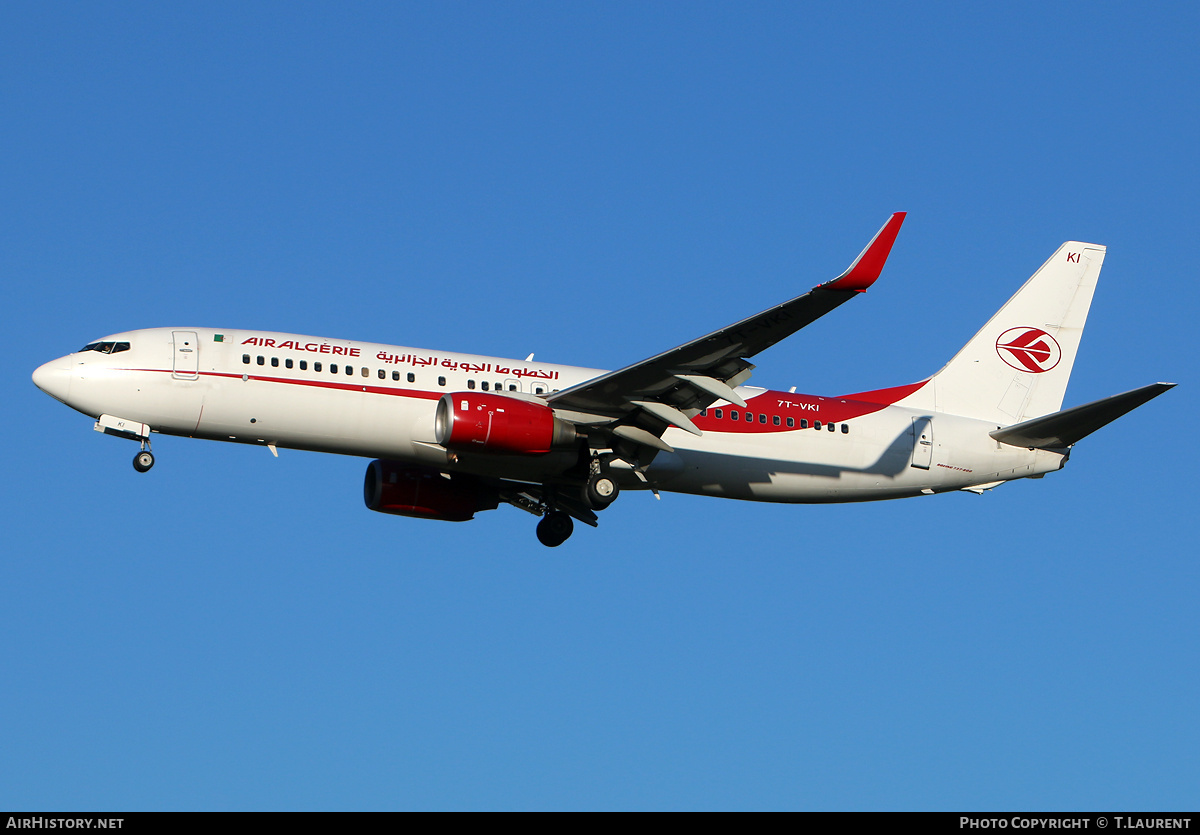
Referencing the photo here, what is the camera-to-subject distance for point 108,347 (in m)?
33.2

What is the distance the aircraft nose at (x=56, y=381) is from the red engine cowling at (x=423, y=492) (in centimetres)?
895

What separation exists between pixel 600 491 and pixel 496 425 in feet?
11.9

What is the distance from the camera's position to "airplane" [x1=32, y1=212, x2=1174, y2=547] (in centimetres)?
3234

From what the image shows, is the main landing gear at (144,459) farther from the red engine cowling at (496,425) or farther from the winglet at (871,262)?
the winglet at (871,262)

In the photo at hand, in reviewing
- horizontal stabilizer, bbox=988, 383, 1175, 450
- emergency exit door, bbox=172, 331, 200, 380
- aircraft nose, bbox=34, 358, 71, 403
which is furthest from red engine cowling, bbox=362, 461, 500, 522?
horizontal stabilizer, bbox=988, 383, 1175, 450

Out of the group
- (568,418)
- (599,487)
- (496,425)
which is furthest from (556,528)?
(496,425)

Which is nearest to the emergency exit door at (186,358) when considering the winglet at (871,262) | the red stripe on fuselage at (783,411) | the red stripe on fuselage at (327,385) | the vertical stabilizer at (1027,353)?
the red stripe on fuselage at (327,385)

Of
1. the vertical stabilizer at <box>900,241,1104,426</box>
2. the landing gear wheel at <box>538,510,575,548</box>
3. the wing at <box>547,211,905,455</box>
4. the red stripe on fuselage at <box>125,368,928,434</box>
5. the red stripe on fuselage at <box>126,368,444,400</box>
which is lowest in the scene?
the landing gear wheel at <box>538,510,575,548</box>

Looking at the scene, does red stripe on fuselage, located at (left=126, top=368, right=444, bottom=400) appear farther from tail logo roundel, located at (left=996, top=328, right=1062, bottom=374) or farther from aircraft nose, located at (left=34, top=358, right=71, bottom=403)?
tail logo roundel, located at (left=996, top=328, right=1062, bottom=374)

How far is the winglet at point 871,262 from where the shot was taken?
27672mm

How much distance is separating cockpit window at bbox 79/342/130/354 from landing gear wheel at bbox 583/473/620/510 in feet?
39.8

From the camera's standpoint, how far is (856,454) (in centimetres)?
3716

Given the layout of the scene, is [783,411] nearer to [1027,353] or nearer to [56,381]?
[1027,353]
